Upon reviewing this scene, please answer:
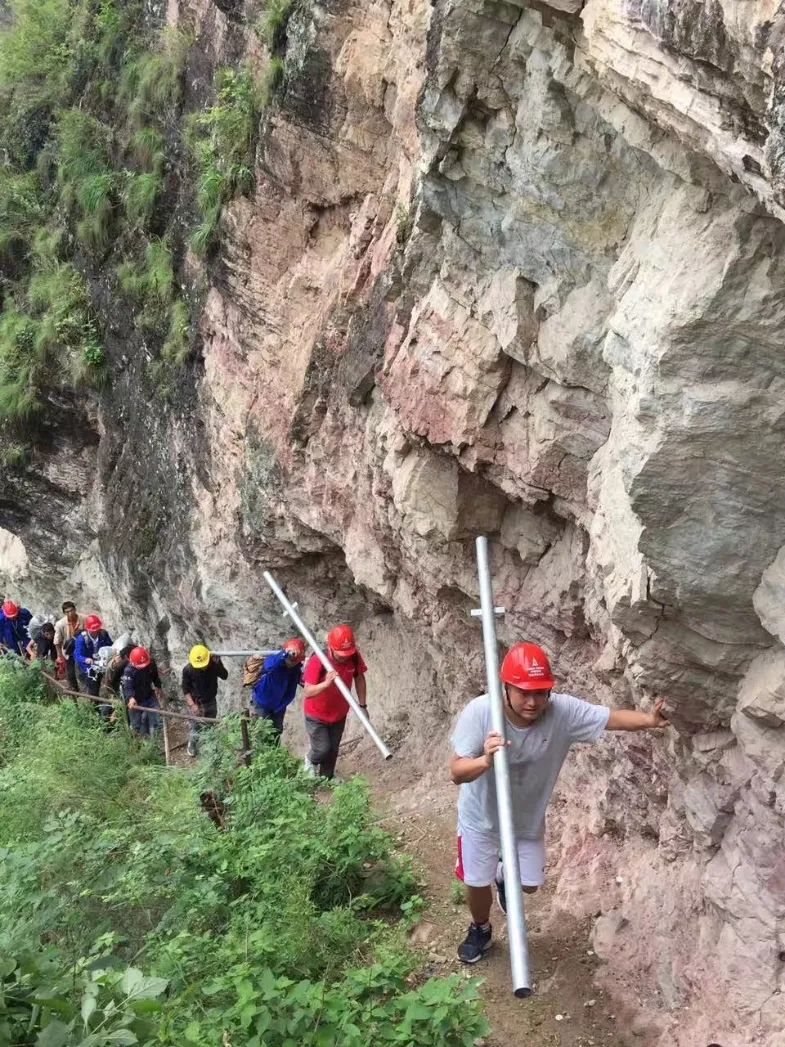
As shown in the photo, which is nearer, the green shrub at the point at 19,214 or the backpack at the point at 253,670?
the backpack at the point at 253,670

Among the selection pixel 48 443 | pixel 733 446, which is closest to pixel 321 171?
pixel 733 446

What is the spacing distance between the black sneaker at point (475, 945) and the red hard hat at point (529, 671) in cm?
156

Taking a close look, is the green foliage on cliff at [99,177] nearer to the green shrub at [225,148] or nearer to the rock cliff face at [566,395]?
the green shrub at [225,148]

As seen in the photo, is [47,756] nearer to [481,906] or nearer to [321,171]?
[481,906]

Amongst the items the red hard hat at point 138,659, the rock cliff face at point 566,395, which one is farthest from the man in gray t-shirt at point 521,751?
the red hard hat at point 138,659

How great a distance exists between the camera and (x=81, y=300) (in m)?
11.8

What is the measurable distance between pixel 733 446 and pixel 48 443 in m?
11.2

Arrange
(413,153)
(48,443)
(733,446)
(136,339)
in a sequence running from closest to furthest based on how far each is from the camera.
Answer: (733,446), (413,153), (136,339), (48,443)

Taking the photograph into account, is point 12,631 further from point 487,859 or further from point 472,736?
point 472,736

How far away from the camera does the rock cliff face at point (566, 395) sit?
3408 millimetres

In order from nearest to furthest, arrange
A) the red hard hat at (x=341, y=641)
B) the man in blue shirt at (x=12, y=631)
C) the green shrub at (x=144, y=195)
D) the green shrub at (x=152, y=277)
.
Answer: the red hard hat at (x=341, y=641)
the green shrub at (x=152, y=277)
the green shrub at (x=144, y=195)
the man in blue shirt at (x=12, y=631)

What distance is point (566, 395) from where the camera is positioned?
16.1ft

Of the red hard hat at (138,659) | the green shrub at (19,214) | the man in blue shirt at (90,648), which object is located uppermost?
Answer: the green shrub at (19,214)

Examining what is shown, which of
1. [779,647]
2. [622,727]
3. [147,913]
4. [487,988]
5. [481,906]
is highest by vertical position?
[779,647]
